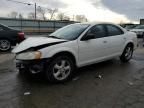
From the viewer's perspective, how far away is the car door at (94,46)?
555cm

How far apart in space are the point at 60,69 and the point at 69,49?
1.84 ft

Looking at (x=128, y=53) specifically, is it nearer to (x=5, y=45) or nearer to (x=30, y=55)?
(x=30, y=55)

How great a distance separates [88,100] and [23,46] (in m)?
2.30

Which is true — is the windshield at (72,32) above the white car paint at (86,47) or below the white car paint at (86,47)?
above

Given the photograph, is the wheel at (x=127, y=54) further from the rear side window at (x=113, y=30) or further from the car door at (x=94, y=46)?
the car door at (x=94, y=46)

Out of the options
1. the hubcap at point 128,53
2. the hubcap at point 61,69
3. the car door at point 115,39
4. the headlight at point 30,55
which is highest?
the car door at point 115,39

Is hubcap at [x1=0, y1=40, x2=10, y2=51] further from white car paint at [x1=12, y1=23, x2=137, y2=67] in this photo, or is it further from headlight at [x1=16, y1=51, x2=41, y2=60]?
headlight at [x1=16, y1=51, x2=41, y2=60]

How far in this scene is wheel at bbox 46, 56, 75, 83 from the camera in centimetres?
487

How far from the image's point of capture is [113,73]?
6.05 metres

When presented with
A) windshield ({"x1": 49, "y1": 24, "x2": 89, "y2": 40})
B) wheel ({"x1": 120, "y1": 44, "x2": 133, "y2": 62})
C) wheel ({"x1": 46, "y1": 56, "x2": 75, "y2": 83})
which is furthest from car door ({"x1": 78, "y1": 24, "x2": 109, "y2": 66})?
wheel ({"x1": 120, "y1": 44, "x2": 133, "y2": 62})

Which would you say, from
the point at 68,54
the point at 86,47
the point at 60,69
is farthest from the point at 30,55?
the point at 86,47

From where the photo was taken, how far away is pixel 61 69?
507 centimetres

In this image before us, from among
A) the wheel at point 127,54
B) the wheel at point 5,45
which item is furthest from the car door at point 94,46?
the wheel at point 5,45

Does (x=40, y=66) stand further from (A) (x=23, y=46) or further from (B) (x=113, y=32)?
(B) (x=113, y=32)
